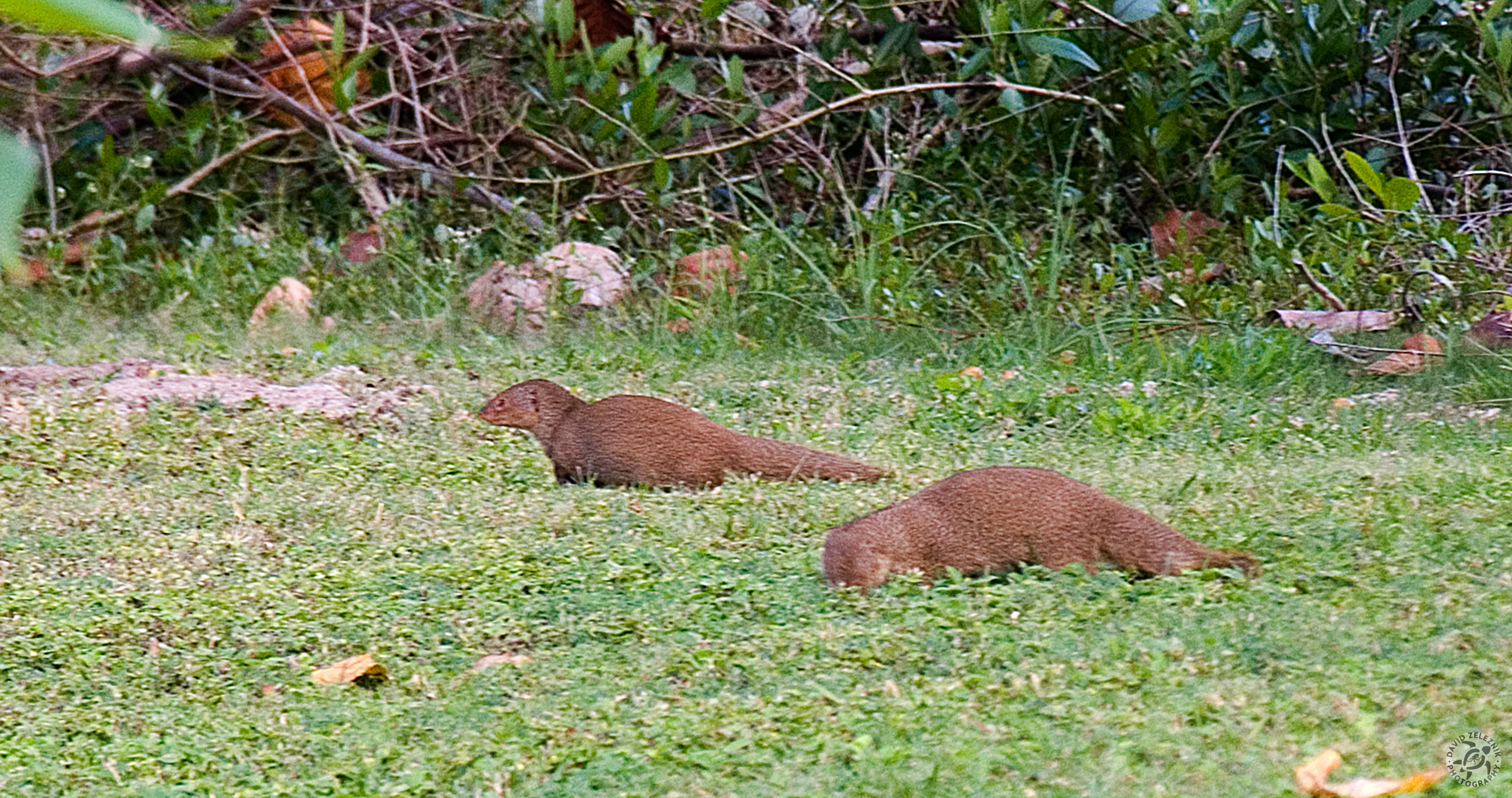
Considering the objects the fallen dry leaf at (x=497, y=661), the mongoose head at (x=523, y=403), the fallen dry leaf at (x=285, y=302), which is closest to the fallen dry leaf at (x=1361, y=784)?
the fallen dry leaf at (x=497, y=661)

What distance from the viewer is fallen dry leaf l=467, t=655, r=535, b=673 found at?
269 cm

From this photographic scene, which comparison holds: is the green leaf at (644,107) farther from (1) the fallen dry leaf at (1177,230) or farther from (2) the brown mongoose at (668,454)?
(2) the brown mongoose at (668,454)

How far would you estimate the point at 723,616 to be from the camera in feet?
9.49

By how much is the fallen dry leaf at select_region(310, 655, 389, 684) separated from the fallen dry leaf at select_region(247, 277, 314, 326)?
14.3ft

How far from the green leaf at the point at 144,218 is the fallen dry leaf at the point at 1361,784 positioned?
707cm

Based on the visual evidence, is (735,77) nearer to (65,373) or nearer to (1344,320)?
(1344,320)

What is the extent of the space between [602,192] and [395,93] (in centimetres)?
115

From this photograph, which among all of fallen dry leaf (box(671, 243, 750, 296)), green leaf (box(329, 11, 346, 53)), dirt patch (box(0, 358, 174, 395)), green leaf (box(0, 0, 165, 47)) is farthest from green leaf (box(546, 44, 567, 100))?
green leaf (box(0, 0, 165, 47))

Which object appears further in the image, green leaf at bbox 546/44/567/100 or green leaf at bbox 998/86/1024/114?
green leaf at bbox 546/44/567/100

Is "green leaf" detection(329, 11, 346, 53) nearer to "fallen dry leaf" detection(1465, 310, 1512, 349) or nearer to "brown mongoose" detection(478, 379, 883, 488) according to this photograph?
"brown mongoose" detection(478, 379, 883, 488)

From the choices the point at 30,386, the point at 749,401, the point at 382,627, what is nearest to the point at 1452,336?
the point at 749,401

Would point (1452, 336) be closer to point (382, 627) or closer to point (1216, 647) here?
point (1216, 647)

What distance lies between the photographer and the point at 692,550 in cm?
337

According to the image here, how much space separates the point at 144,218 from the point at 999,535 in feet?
19.8
